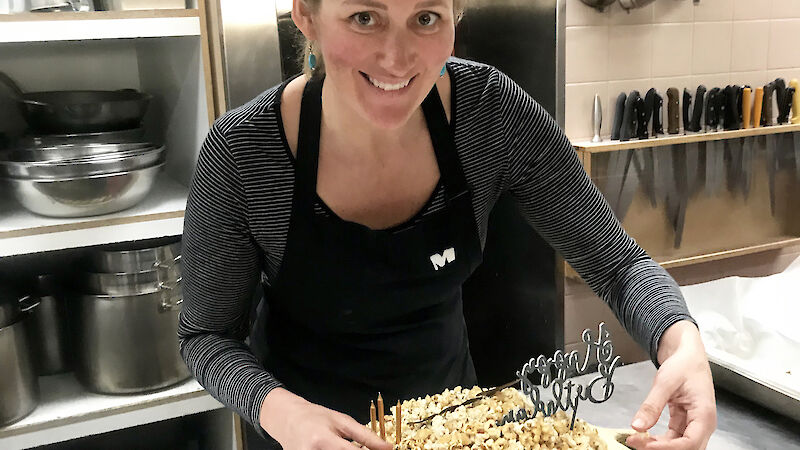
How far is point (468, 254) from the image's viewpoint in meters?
1.14

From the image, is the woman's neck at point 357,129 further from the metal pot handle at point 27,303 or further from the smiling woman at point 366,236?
the metal pot handle at point 27,303

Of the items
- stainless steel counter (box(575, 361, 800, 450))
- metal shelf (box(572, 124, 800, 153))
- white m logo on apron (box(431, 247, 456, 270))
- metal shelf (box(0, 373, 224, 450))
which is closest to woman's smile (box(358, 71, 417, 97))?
white m logo on apron (box(431, 247, 456, 270))

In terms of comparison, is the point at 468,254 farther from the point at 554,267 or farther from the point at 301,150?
the point at 554,267

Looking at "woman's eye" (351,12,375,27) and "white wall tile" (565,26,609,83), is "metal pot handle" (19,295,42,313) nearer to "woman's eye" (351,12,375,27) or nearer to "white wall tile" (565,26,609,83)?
"woman's eye" (351,12,375,27)

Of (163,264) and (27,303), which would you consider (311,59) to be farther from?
(27,303)

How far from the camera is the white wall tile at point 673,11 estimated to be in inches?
79.1

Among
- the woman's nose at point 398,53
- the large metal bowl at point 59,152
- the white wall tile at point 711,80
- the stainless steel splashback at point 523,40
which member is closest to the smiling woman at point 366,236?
the woman's nose at point 398,53

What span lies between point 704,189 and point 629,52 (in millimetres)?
510

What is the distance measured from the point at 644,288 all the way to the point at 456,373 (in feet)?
1.21

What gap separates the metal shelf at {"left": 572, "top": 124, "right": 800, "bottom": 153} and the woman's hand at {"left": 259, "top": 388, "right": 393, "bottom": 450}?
1309 mm

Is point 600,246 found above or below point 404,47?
below

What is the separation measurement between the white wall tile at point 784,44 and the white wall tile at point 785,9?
2cm

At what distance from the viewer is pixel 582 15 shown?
191 cm

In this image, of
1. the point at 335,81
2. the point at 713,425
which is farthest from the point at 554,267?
the point at 335,81
